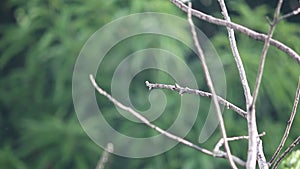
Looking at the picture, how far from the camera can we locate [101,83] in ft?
5.43

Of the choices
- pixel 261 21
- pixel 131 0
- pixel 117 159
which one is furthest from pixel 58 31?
pixel 261 21

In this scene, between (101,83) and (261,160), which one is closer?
(261,160)

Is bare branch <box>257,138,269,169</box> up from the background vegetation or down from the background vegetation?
up

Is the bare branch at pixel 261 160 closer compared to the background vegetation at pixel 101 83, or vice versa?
the bare branch at pixel 261 160

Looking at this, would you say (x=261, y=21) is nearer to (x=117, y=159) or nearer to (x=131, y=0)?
(x=131, y=0)

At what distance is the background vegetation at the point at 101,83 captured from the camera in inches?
64.8

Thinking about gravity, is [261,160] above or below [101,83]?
above

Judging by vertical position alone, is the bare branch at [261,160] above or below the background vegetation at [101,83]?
above

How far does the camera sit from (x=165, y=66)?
1.62 m

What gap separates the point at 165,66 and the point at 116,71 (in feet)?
0.46

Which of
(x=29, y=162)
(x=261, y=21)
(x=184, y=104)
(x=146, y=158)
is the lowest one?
(x=29, y=162)

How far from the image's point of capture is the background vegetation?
165cm

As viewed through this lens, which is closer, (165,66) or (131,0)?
(165,66)

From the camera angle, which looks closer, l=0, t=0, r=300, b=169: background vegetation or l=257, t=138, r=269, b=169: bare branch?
l=257, t=138, r=269, b=169: bare branch
